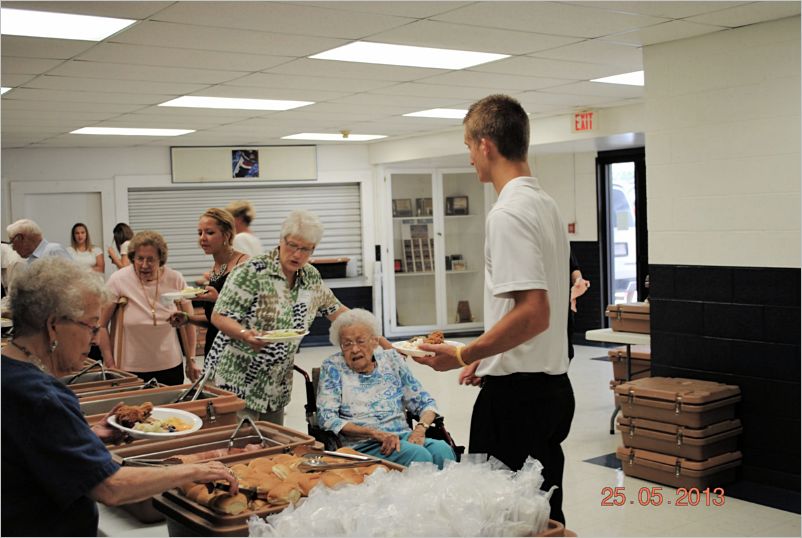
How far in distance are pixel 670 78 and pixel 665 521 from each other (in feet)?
8.80

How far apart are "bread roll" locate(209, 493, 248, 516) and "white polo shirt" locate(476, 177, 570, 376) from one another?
875 millimetres

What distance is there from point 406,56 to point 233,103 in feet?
7.89

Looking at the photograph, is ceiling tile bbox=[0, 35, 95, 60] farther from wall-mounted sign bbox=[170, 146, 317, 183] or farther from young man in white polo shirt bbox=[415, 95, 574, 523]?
wall-mounted sign bbox=[170, 146, 317, 183]

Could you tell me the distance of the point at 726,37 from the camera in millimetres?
5078

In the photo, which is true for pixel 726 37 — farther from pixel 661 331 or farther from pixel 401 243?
pixel 401 243

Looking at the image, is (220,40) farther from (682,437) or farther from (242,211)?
(682,437)

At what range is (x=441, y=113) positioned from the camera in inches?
340

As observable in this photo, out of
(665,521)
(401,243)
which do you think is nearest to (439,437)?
(665,521)

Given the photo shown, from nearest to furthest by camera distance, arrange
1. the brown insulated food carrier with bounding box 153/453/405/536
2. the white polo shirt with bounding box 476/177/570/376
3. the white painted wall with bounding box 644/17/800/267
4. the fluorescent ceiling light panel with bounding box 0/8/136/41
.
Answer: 1. the brown insulated food carrier with bounding box 153/453/405/536
2. the white polo shirt with bounding box 476/177/570/376
3. the fluorescent ceiling light panel with bounding box 0/8/136/41
4. the white painted wall with bounding box 644/17/800/267

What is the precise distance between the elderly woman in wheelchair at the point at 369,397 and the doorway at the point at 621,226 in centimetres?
651

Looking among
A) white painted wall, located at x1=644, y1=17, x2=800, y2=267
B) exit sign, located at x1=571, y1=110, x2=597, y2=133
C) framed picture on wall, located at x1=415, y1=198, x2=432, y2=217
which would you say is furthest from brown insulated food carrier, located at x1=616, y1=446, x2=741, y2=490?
framed picture on wall, located at x1=415, y1=198, x2=432, y2=217

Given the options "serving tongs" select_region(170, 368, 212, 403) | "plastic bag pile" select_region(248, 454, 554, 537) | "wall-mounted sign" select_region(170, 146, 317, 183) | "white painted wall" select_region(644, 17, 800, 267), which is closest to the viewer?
"plastic bag pile" select_region(248, 454, 554, 537)

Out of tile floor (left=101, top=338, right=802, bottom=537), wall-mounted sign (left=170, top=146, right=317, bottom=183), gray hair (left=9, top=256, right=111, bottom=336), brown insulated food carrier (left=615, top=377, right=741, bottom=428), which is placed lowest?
tile floor (left=101, top=338, right=802, bottom=537)

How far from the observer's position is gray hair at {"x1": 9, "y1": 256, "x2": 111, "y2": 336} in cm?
208
